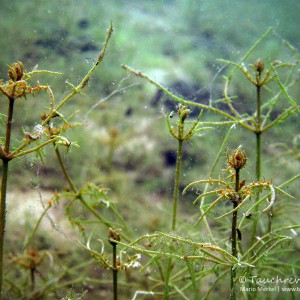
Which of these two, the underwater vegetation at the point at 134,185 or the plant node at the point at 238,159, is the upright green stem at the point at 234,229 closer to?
the plant node at the point at 238,159

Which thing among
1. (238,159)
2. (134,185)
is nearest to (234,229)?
(238,159)

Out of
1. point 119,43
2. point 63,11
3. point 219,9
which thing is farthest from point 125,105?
point 219,9

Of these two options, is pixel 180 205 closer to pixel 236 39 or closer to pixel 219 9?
pixel 236 39

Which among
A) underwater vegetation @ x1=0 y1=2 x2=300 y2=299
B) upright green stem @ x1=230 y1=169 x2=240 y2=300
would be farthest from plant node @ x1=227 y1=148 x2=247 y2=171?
underwater vegetation @ x1=0 y1=2 x2=300 y2=299

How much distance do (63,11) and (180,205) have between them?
1.52 metres

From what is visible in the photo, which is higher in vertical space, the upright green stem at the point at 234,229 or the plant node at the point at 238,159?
the plant node at the point at 238,159

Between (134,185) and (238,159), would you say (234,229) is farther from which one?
(134,185)

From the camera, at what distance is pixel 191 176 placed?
6.35 feet

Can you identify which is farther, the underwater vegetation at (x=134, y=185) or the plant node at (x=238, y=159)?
the underwater vegetation at (x=134, y=185)

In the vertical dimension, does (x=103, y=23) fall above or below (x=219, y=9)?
below

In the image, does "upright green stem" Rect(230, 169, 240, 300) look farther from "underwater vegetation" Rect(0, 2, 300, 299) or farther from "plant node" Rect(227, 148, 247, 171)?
"underwater vegetation" Rect(0, 2, 300, 299)

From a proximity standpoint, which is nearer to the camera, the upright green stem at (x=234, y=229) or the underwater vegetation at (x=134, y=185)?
the upright green stem at (x=234, y=229)

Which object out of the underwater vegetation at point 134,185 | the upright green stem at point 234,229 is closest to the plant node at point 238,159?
the upright green stem at point 234,229

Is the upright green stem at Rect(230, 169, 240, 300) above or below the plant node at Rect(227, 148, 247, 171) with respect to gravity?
below
